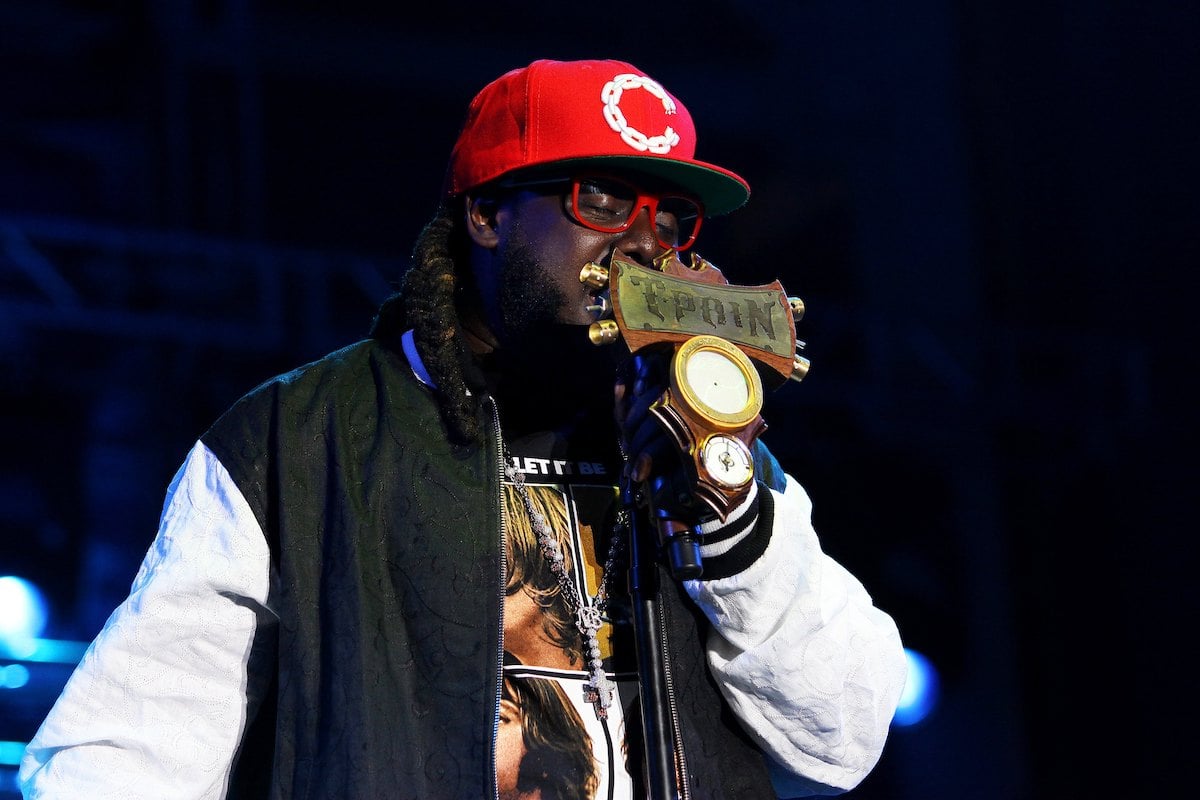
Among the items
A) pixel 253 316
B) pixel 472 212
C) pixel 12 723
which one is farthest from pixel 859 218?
pixel 472 212

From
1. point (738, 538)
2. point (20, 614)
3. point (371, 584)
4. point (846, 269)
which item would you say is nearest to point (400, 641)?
point (371, 584)

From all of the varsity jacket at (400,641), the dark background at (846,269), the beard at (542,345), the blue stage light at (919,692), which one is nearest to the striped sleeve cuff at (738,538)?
the varsity jacket at (400,641)

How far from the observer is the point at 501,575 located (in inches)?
70.3

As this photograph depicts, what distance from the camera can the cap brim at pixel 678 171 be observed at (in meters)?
1.92

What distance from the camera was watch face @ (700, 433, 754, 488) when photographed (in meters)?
1.52

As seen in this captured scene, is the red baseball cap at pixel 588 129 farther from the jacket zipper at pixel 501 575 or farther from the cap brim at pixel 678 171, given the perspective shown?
the jacket zipper at pixel 501 575

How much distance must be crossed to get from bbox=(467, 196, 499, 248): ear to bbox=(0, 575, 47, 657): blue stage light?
3.84 m

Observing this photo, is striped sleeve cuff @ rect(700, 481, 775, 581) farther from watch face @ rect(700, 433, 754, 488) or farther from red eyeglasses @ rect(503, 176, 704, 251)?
red eyeglasses @ rect(503, 176, 704, 251)

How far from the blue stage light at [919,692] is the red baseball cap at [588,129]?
15.5ft

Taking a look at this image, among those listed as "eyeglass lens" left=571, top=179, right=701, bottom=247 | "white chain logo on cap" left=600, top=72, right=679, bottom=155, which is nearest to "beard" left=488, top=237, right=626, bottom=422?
"eyeglass lens" left=571, top=179, right=701, bottom=247

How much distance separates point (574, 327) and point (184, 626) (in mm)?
670

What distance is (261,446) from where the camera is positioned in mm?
1817

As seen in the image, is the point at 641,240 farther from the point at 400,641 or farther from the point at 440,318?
the point at 400,641

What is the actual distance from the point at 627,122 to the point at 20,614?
4.22 meters
